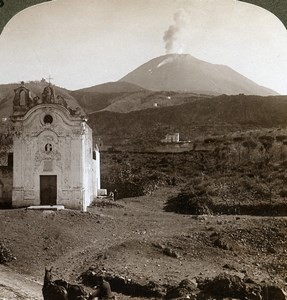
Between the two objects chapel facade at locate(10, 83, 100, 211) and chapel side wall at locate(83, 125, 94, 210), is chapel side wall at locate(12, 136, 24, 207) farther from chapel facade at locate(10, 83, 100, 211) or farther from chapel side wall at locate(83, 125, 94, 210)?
chapel side wall at locate(83, 125, 94, 210)

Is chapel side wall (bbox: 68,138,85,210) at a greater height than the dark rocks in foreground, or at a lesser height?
greater

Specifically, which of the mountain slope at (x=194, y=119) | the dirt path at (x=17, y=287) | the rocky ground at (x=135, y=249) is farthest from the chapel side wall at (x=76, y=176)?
the mountain slope at (x=194, y=119)

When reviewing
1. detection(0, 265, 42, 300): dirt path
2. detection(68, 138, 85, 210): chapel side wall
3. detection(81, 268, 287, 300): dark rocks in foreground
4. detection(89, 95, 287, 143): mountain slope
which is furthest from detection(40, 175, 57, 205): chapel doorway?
detection(89, 95, 287, 143): mountain slope

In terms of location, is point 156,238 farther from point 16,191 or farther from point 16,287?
point 16,191

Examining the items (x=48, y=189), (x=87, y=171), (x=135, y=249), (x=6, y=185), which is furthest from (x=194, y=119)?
(x=135, y=249)

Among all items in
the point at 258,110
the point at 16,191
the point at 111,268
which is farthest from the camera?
the point at 258,110

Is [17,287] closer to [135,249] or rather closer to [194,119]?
[135,249]

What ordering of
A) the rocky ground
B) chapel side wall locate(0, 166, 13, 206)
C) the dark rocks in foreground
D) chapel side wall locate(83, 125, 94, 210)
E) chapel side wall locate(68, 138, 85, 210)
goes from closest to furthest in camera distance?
1. the dark rocks in foreground
2. the rocky ground
3. chapel side wall locate(68, 138, 85, 210)
4. chapel side wall locate(0, 166, 13, 206)
5. chapel side wall locate(83, 125, 94, 210)

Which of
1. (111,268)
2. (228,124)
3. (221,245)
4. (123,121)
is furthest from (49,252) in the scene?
(123,121)
